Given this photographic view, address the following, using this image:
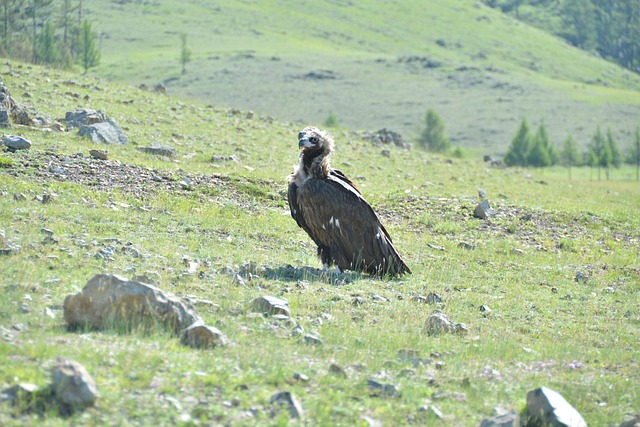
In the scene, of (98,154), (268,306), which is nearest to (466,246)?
(98,154)

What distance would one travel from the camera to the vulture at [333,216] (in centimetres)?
1551

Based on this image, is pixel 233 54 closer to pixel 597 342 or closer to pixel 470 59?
pixel 470 59

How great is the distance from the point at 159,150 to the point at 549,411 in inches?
726

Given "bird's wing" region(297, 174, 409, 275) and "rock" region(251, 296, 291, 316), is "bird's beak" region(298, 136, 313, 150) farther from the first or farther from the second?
"rock" region(251, 296, 291, 316)

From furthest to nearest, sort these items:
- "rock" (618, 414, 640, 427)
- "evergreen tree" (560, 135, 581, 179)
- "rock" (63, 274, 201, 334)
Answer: "evergreen tree" (560, 135, 581, 179) < "rock" (63, 274, 201, 334) < "rock" (618, 414, 640, 427)

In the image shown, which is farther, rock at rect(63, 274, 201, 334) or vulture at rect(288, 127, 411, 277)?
vulture at rect(288, 127, 411, 277)

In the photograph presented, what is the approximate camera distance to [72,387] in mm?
7375

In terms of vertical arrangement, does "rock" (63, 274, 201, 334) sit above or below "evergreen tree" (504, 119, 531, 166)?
above

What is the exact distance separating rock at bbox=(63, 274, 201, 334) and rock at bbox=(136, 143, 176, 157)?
51.4ft

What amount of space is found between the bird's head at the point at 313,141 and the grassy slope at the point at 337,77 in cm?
9940

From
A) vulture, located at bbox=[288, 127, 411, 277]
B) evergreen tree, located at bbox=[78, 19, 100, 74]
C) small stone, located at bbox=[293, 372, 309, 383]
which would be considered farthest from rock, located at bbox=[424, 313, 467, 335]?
evergreen tree, located at bbox=[78, 19, 100, 74]

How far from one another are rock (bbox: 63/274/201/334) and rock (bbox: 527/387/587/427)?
390 cm

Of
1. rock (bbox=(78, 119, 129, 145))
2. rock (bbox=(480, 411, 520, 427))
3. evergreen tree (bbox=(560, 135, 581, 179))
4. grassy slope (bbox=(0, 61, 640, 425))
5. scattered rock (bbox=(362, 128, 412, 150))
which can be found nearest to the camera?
rock (bbox=(480, 411, 520, 427))

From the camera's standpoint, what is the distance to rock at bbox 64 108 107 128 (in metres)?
25.4
